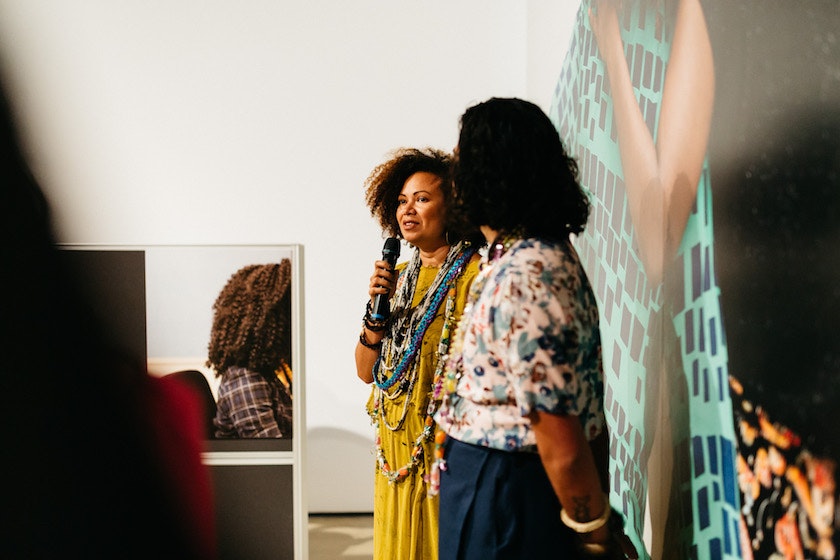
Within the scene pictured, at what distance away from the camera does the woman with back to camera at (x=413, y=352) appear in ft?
6.40

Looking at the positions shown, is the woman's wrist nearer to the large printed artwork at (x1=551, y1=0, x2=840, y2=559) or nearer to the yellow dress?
the yellow dress

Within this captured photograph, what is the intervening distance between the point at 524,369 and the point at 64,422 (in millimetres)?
861

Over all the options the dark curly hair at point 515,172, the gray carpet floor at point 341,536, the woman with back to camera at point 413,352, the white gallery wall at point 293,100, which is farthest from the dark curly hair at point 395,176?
the gray carpet floor at point 341,536

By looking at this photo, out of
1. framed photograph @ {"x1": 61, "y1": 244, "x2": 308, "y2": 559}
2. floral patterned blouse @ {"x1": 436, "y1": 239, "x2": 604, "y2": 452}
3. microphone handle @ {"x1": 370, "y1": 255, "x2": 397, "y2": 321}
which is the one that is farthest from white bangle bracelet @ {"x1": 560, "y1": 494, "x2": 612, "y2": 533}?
framed photograph @ {"x1": 61, "y1": 244, "x2": 308, "y2": 559}

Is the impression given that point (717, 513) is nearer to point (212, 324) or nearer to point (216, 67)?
point (212, 324)

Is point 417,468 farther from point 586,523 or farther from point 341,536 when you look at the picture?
point 341,536

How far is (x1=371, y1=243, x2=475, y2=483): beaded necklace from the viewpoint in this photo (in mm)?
1933

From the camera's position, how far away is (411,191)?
2.12 metres

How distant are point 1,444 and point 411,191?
185 cm

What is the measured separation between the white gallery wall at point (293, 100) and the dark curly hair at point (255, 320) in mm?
1743

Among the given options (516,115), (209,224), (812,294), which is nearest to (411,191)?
(516,115)

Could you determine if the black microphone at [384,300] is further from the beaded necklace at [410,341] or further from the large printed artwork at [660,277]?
the large printed artwork at [660,277]

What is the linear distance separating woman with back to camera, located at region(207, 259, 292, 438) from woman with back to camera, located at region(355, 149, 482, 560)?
243 millimetres

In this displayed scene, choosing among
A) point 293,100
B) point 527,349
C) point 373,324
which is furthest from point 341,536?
point 527,349
